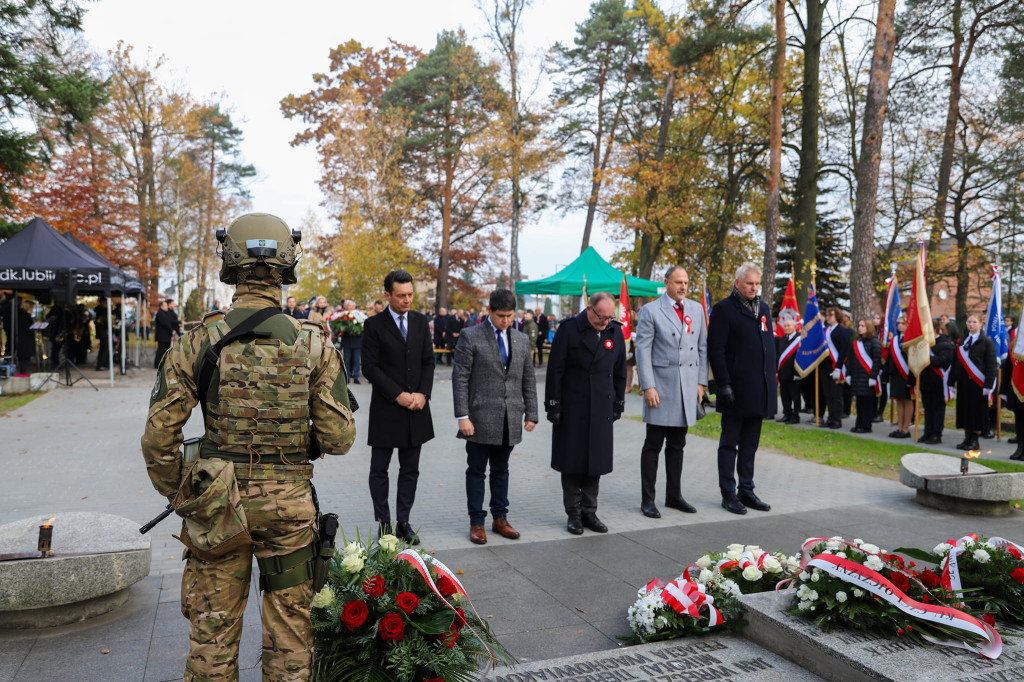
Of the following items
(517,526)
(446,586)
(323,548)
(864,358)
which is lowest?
(517,526)

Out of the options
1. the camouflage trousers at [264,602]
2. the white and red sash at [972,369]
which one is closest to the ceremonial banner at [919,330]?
the white and red sash at [972,369]

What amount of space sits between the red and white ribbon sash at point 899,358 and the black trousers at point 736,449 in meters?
6.64

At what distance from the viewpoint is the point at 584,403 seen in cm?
629

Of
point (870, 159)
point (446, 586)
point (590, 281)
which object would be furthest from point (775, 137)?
point (446, 586)

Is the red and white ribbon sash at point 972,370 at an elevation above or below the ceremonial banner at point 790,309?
below

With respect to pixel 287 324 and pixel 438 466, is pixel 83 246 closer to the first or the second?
pixel 438 466

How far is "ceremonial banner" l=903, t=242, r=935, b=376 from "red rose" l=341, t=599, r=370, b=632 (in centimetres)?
1104

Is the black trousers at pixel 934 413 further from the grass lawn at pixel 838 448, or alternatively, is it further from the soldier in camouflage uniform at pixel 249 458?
the soldier in camouflage uniform at pixel 249 458

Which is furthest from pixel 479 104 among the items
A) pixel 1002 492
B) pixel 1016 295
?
pixel 1002 492

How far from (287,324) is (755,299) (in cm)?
543

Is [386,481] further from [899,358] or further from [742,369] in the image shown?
[899,358]

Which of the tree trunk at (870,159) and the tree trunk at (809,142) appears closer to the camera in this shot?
the tree trunk at (870,159)

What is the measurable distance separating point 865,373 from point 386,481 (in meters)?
10.1

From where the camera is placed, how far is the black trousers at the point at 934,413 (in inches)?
460
